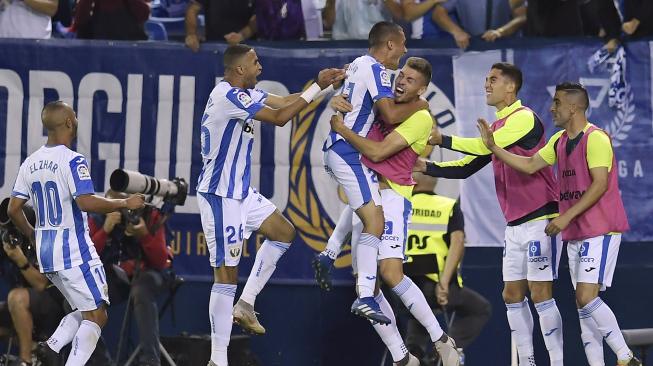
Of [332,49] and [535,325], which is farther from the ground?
[332,49]

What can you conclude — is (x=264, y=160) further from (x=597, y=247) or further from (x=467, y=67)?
(x=597, y=247)

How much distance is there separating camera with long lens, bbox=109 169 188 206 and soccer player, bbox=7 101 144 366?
95cm

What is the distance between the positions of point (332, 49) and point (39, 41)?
284 cm

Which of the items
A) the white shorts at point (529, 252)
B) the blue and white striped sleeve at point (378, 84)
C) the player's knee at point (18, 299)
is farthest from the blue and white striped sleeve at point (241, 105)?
the player's knee at point (18, 299)

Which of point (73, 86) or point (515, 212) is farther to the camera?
point (73, 86)

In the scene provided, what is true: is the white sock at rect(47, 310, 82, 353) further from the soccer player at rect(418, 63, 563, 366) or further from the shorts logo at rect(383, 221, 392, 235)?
the soccer player at rect(418, 63, 563, 366)

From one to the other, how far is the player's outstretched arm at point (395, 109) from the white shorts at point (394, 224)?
0.58m

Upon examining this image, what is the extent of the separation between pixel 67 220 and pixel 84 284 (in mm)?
505

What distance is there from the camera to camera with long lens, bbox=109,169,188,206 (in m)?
11.7

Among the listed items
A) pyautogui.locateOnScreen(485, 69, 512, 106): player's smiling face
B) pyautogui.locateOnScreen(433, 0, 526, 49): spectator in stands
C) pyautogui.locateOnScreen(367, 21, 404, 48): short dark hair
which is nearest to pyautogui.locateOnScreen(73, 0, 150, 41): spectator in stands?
pyautogui.locateOnScreen(433, 0, 526, 49): spectator in stands

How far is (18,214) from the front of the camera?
11.0 m

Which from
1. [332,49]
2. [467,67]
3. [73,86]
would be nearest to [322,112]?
[332,49]

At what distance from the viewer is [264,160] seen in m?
13.5

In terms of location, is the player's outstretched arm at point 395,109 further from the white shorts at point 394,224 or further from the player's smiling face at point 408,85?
the white shorts at point 394,224
